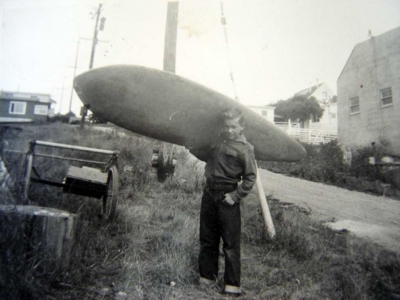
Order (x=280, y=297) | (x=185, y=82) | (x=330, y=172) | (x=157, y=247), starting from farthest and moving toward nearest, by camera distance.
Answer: (x=330, y=172) → (x=157, y=247) → (x=185, y=82) → (x=280, y=297)

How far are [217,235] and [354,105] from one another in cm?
1363

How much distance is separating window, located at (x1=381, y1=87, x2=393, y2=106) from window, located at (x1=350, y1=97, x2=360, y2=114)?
154 cm

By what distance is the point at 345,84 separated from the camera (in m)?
13.9

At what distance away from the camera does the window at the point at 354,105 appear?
1310cm

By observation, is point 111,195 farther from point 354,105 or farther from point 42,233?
point 354,105

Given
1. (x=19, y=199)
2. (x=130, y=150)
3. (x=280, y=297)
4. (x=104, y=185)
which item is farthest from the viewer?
(x=130, y=150)

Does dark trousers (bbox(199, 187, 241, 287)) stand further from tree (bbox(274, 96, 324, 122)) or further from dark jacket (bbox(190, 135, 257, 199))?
tree (bbox(274, 96, 324, 122))

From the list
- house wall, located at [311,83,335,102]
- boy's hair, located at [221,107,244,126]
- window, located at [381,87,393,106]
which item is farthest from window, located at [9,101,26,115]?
house wall, located at [311,83,335,102]

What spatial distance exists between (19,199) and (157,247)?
160cm

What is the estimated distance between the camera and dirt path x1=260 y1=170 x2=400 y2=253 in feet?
12.7

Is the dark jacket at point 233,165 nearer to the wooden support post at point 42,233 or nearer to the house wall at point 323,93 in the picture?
the wooden support post at point 42,233

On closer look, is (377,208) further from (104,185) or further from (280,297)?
(104,185)

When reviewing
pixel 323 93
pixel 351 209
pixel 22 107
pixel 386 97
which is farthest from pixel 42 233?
pixel 323 93

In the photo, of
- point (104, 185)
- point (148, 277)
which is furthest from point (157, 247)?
point (104, 185)
